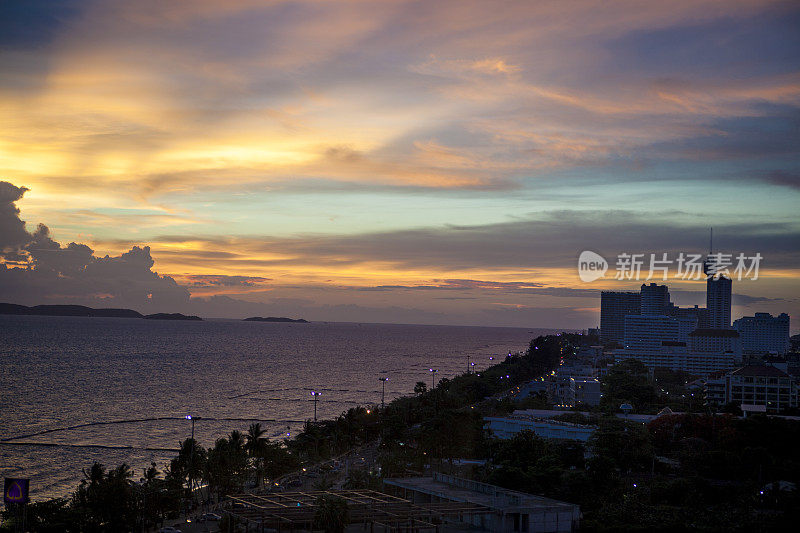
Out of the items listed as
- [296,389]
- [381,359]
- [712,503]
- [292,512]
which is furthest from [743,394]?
[381,359]

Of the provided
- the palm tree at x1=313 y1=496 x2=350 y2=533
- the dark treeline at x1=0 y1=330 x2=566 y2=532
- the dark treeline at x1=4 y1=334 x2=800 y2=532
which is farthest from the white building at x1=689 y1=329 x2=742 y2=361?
the palm tree at x1=313 y1=496 x2=350 y2=533

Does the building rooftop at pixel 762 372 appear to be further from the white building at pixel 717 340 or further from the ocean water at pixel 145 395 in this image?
the white building at pixel 717 340

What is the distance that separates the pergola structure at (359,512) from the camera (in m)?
22.0

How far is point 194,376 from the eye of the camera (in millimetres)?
124688

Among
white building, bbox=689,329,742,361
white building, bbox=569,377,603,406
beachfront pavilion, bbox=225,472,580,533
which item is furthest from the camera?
white building, bbox=689,329,742,361

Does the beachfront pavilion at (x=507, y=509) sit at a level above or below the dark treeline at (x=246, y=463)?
above

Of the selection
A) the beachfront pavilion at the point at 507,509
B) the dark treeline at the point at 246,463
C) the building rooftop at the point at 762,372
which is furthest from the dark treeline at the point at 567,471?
the building rooftop at the point at 762,372

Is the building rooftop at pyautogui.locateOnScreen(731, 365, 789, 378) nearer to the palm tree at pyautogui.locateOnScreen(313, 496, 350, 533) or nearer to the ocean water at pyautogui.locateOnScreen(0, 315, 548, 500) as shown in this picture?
the ocean water at pyautogui.locateOnScreen(0, 315, 548, 500)

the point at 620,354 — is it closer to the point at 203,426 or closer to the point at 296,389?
the point at 296,389

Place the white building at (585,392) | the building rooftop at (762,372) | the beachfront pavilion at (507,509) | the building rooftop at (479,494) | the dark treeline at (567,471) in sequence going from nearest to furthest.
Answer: the beachfront pavilion at (507,509), the building rooftop at (479,494), the dark treeline at (567,471), the building rooftop at (762,372), the white building at (585,392)

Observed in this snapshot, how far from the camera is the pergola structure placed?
72.3 feet

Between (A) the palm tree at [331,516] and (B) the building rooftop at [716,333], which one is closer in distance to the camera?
(A) the palm tree at [331,516]

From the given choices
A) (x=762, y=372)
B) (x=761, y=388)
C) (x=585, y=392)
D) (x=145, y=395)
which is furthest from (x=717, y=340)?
(x=145, y=395)

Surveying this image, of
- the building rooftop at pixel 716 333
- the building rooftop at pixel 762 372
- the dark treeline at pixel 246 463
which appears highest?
the building rooftop at pixel 716 333
